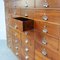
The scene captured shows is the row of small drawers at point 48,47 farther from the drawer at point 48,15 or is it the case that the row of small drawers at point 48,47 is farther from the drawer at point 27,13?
the drawer at point 27,13

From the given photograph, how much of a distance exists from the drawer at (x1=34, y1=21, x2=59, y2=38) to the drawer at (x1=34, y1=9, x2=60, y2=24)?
0.04 meters

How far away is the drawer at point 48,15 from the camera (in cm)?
128

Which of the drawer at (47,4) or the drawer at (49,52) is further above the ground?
the drawer at (47,4)

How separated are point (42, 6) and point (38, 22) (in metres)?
0.21

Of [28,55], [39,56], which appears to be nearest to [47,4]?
[39,56]

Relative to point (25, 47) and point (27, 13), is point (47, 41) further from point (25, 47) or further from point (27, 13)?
point (25, 47)

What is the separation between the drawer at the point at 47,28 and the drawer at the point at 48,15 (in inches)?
1.8

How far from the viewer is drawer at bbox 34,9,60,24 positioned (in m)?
1.28

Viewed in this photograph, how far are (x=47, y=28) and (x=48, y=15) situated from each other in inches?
5.6

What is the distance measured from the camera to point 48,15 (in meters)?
1.42

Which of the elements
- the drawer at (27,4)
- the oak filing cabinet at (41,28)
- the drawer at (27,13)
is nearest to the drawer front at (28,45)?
the oak filing cabinet at (41,28)

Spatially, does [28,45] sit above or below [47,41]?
below

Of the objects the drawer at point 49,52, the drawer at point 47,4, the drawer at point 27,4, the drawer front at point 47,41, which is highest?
the drawer at point 27,4

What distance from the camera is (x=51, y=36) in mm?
1392
